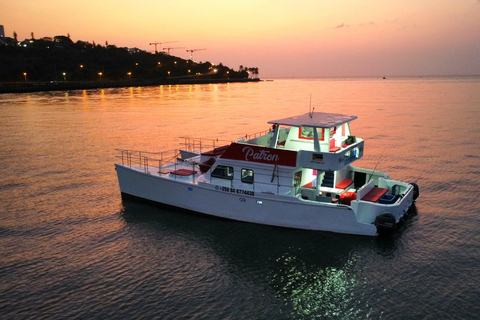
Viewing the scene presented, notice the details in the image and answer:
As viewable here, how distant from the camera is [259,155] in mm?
16438

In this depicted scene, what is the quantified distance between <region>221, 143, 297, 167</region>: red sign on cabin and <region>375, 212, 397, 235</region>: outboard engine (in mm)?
3852

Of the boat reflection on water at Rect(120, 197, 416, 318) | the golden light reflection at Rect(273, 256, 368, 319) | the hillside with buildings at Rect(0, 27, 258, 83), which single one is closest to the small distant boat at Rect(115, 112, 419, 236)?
the boat reflection on water at Rect(120, 197, 416, 318)

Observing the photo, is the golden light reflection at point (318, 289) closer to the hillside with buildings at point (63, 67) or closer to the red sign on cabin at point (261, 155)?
the red sign on cabin at point (261, 155)

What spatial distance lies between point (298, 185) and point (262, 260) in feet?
11.7

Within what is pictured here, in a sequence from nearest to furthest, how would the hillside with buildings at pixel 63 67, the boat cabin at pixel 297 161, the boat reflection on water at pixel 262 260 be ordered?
1. the boat reflection on water at pixel 262 260
2. the boat cabin at pixel 297 161
3. the hillside with buildings at pixel 63 67

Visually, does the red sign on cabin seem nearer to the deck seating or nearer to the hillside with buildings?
the deck seating

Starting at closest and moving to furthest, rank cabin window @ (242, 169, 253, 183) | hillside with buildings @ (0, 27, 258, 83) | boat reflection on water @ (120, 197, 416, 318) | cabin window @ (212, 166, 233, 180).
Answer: boat reflection on water @ (120, 197, 416, 318) < cabin window @ (242, 169, 253, 183) < cabin window @ (212, 166, 233, 180) < hillside with buildings @ (0, 27, 258, 83)

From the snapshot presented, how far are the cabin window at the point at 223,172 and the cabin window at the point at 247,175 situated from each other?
56 centimetres

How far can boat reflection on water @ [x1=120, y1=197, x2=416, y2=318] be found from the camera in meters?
12.3

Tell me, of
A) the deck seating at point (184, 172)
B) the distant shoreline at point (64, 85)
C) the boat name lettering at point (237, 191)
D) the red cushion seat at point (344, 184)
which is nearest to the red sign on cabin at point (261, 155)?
the boat name lettering at point (237, 191)

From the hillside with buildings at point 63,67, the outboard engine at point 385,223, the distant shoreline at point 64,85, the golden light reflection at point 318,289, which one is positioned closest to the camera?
the golden light reflection at point 318,289

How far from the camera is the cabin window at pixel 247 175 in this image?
16.8 metres

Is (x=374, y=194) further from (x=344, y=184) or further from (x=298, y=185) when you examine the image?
(x=298, y=185)

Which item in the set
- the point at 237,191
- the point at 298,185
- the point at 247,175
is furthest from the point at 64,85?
the point at 298,185
